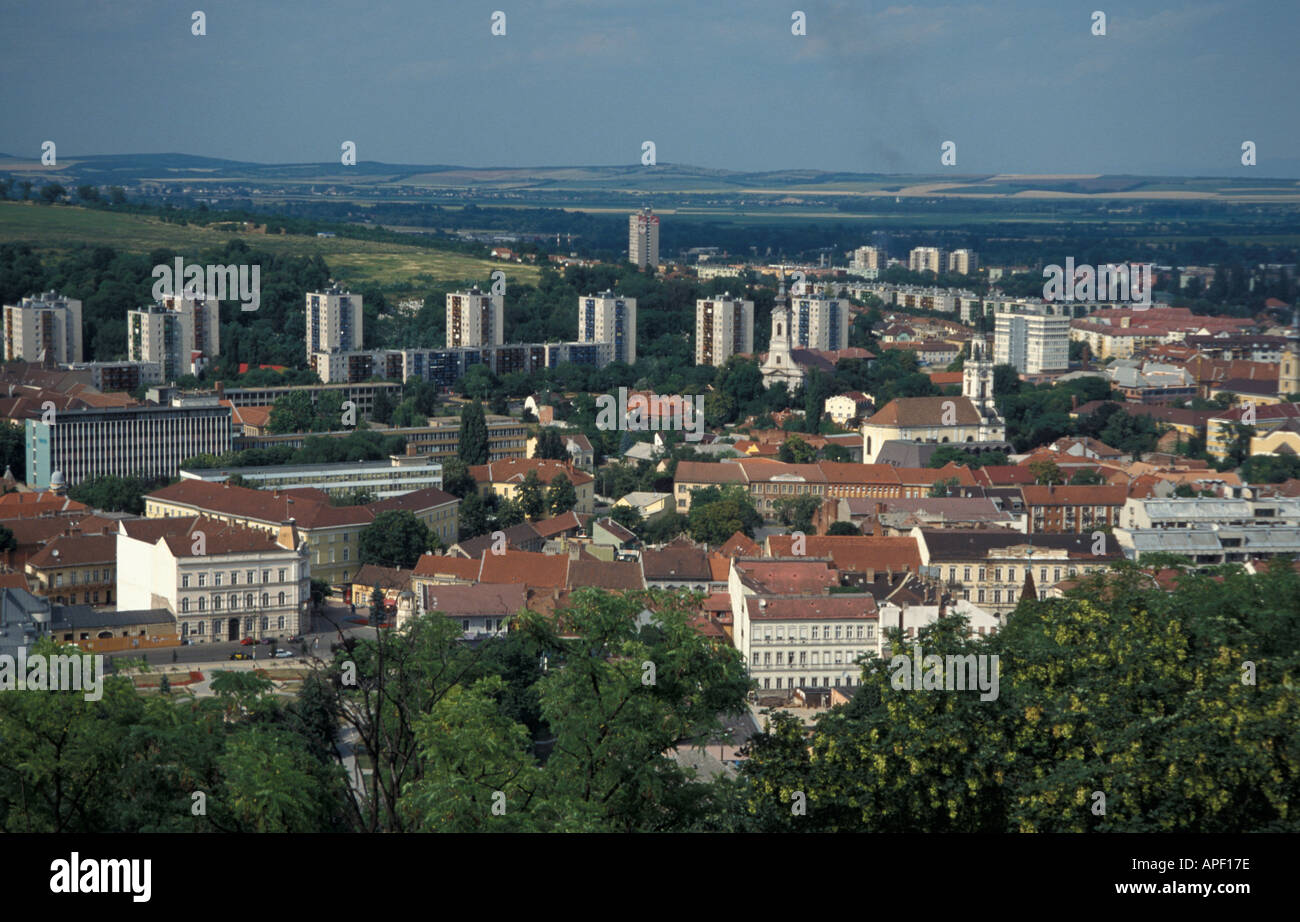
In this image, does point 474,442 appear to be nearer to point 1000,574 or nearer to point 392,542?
point 392,542

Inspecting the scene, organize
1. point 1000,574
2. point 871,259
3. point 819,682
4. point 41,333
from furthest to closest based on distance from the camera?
point 871,259
point 41,333
point 1000,574
point 819,682

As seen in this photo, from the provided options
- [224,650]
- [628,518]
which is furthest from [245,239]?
[224,650]

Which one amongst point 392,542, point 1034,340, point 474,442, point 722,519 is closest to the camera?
point 392,542

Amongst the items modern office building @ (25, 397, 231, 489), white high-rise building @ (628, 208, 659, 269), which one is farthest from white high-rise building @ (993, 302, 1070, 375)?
white high-rise building @ (628, 208, 659, 269)

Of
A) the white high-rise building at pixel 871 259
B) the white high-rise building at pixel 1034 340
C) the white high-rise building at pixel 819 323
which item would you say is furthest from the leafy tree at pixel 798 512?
the white high-rise building at pixel 871 259

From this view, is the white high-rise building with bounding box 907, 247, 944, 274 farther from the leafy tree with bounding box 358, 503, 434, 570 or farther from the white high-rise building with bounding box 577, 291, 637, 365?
the leafy tree with bounding box 358, 503, 434, 570
